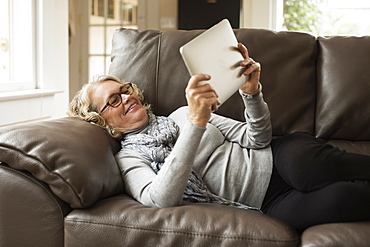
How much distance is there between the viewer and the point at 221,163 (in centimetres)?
172

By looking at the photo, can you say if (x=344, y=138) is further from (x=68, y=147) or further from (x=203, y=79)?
(x=68, y=147)

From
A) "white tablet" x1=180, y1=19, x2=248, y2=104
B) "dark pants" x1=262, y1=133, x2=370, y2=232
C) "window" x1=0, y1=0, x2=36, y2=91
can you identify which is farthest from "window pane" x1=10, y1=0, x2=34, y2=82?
"dark pants" x1=262, y1=133, x2=370, y2=232

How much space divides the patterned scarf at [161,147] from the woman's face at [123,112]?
4cm

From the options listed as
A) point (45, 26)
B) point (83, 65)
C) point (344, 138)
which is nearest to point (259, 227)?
point (344, 138)

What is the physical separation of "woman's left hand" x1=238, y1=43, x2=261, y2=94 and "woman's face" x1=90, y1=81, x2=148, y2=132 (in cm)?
37

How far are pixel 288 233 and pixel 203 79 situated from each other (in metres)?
0.46

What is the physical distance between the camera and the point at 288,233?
4.36ft

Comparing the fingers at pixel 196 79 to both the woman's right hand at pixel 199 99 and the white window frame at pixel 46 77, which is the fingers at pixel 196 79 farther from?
the white window frame at pixel 46 77

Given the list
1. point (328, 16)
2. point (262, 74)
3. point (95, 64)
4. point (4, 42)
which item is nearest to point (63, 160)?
point (262, 74)

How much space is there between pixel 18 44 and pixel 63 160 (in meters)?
1.97

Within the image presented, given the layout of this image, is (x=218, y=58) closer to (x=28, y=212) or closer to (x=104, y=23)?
(x=28, y=212)

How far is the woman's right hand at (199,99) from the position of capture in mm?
1392

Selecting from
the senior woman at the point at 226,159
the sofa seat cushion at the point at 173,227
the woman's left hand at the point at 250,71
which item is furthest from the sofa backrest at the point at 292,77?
the sofa seat cushion at the point at 173,227

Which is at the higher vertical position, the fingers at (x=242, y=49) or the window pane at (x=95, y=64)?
the fingers at (x=242, y=49)
